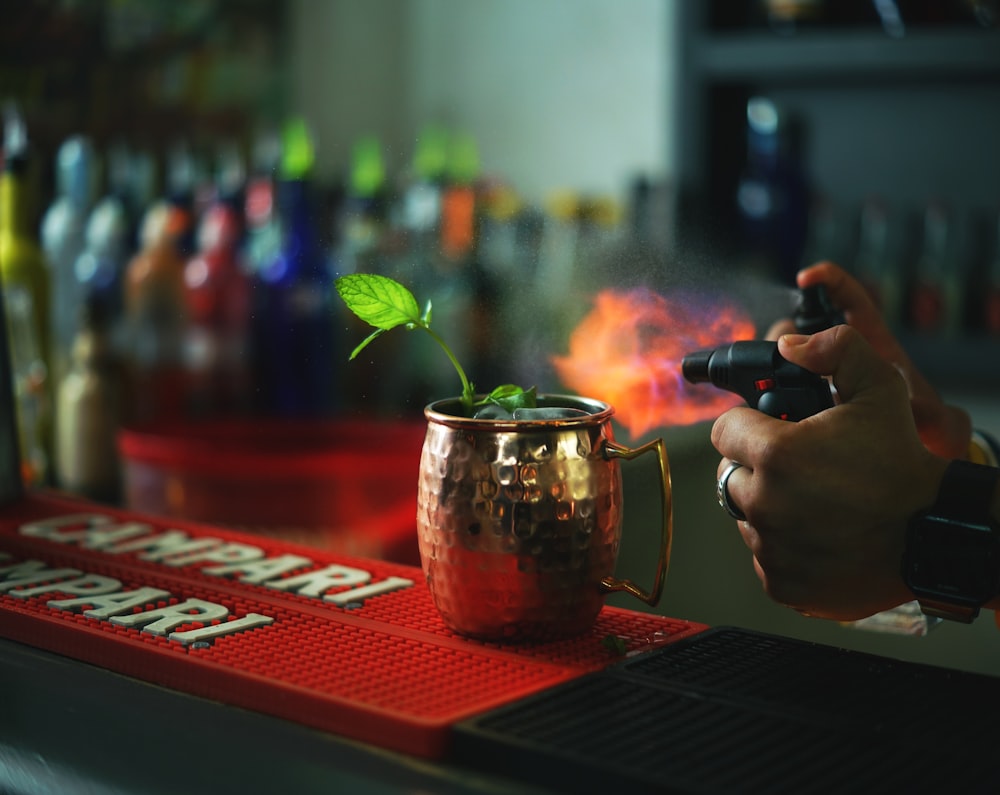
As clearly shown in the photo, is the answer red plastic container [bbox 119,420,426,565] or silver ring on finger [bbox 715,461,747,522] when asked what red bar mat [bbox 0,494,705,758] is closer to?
silver ring on finger [bbox 715,461,747,522]

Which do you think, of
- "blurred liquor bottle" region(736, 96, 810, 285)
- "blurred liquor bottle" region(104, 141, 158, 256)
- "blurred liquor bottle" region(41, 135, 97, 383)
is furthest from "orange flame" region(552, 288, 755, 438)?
"blurred liquor bottle" region(736, 96, 810, 285)

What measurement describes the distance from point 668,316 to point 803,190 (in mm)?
1916

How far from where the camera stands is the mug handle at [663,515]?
2.41ft

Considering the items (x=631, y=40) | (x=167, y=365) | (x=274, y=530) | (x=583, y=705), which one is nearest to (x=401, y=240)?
(x=167, y=365)

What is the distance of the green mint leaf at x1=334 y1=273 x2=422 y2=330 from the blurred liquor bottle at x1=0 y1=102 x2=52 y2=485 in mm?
849

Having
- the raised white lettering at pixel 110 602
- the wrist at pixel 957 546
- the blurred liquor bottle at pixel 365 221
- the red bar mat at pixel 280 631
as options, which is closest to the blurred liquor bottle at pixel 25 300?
the blurred liquor bottle at pixel 365 221

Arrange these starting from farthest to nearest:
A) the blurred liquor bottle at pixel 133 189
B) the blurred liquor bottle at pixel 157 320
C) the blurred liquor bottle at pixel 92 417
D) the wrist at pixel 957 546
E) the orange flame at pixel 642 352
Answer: the blurred liquor bottle at pixel 133 189, the blurred liquor bottle at pixel 157 320, the blurred liquor bottle at pixel 92 417, the orange flame at pixel 642 352, the wrist at pixel 957 546

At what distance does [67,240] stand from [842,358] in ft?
4.71

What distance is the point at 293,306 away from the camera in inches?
75.7

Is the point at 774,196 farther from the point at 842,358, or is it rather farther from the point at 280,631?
the point at 280,631

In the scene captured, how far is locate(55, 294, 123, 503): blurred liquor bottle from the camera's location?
158 cm

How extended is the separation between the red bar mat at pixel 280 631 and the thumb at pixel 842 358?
0.20m

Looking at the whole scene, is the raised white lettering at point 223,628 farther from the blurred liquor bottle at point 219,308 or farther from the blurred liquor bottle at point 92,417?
the blurred liquor bottle at point 219,308

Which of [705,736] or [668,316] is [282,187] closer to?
[668,316]
